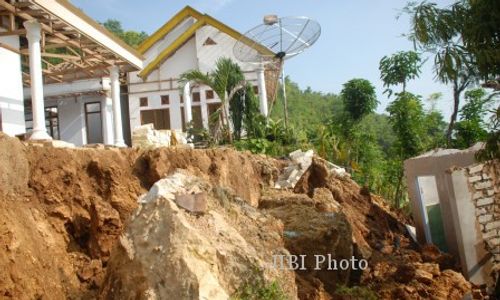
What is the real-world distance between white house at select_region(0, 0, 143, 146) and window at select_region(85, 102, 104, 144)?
3.26ft

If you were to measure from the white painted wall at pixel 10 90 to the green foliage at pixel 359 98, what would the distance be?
13.6 m

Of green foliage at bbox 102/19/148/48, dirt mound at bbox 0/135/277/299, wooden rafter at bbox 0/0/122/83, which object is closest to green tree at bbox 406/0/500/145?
dirt mound at bbox 0/135/277/299

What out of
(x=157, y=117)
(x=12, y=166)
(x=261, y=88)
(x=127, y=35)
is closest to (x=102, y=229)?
(x=12, y=166)

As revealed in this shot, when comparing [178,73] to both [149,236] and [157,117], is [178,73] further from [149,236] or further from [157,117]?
[149,236]

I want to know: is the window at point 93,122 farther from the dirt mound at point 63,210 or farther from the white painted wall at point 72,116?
the dirt mound at point 63,210

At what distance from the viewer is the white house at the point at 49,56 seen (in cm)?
974

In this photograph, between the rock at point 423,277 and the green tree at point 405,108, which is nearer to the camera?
the rock at point 423,277

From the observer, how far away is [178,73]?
2327cm

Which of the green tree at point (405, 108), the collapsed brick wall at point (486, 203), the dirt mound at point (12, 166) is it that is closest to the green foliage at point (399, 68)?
the green tree at point (405, 108)

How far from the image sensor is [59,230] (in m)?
5.56

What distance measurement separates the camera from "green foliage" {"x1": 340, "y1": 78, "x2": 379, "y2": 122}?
19.3 metres

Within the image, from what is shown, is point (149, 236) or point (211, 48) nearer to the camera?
point (149, 236)

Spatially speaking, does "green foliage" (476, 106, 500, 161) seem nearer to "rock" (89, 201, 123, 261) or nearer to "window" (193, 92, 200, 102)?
"rock" (89, 201, 123, 261)

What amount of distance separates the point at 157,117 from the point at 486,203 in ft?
55.4
